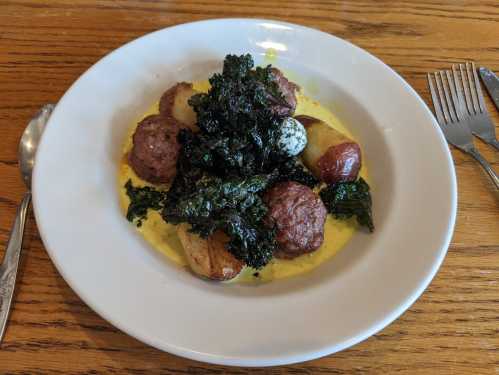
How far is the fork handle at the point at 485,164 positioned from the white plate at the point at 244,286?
35 cm

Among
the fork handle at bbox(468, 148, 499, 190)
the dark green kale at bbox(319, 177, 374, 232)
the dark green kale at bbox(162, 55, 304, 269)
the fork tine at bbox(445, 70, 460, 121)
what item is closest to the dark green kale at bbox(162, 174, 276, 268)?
the dark green kale at bbox(162, 55, 304, 269)

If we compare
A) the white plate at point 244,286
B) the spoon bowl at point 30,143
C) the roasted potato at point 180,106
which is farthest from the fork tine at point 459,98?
the spoon bowl at point 30,143

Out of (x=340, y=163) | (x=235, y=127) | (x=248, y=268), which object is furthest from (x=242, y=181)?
(x=340, y=163)

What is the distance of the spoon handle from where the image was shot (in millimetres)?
1482

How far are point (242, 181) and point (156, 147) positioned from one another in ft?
1.32

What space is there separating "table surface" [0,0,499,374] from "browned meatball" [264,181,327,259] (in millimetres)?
413

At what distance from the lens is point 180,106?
1926mm

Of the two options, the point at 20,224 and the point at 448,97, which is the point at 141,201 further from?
the point at 448,97

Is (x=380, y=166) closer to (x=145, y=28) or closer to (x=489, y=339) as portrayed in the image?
(x=489, y=339)

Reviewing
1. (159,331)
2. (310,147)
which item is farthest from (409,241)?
(159,331)

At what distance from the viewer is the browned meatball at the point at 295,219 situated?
1.61 metres

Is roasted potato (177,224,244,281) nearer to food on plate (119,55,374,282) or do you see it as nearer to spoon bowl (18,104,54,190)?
food on plate (119,55,374,282)

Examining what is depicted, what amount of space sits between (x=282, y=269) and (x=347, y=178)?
1.64 feet

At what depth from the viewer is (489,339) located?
1.58 metres
